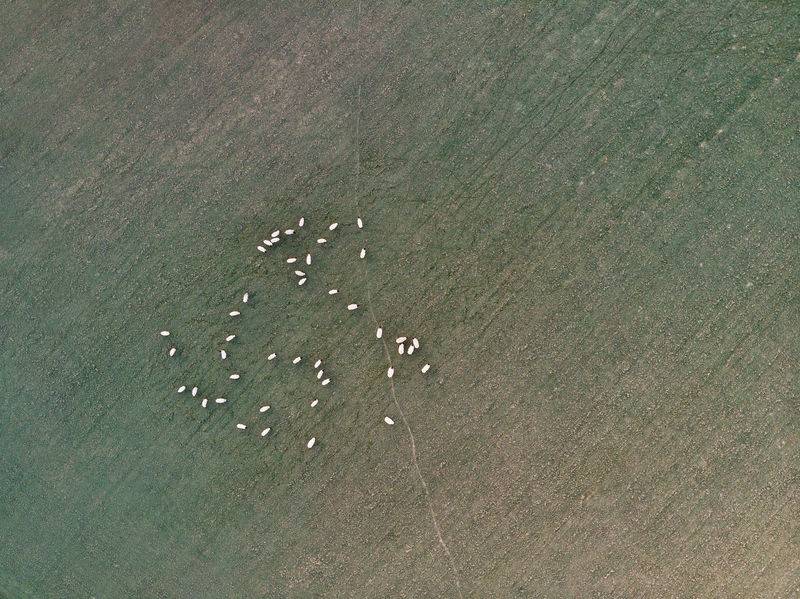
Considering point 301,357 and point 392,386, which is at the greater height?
point 301,357

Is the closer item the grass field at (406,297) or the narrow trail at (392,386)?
the grass field at (406,297)

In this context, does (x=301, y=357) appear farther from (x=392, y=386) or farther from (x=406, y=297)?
(x=406, y=297)

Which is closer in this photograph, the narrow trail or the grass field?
the grass field

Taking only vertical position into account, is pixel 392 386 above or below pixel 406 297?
below

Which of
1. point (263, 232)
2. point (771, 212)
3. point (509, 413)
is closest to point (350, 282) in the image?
point (263, 232)

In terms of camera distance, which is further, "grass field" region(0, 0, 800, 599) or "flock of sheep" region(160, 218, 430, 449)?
"flock of sheep" region(160, 218, 430, 449)

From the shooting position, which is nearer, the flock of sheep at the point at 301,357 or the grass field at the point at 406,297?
the grass field at the point at 406,297

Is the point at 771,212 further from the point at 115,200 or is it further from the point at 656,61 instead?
the point at 115,200

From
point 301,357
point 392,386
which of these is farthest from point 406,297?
point 301,357
